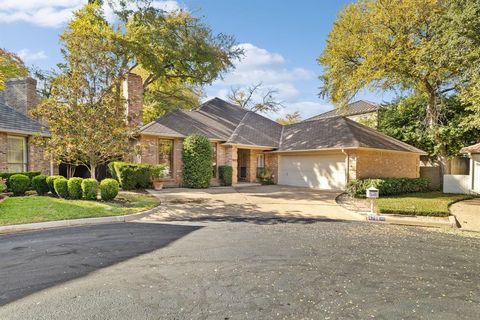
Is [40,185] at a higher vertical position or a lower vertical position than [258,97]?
lower

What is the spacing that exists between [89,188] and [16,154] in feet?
23.0

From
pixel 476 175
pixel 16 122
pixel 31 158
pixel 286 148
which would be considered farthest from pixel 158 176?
pixel 476 175

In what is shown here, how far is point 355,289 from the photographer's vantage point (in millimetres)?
4066

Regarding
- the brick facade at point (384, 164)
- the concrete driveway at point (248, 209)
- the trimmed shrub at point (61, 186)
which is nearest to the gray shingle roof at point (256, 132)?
the brick facade at point (384, 164)

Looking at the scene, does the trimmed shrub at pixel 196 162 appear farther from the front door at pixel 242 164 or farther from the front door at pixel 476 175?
the front door at pixel 476 175

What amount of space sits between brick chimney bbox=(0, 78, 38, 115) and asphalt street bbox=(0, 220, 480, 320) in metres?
12.4

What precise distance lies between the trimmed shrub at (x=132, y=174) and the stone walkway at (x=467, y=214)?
1321cm

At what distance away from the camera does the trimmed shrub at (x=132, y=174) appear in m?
14.2

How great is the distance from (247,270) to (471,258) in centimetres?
454

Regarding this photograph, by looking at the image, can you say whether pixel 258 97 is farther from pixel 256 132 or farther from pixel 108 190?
pixel 108 190

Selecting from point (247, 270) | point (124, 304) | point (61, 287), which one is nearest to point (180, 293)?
point (124, 304)

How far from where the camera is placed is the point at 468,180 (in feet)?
56.9

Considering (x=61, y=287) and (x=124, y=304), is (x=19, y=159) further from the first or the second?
(x=124, y=304)

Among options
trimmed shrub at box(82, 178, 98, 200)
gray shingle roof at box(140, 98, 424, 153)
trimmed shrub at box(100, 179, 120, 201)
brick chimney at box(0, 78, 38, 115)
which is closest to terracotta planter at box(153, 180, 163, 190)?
gray shingle roof at box(140, 98, 424, 153)
